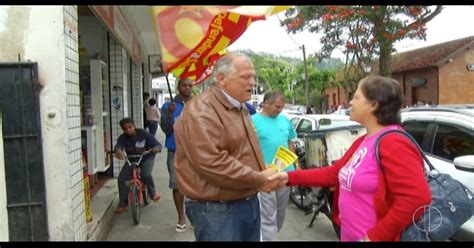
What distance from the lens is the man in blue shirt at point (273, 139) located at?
4.70 m

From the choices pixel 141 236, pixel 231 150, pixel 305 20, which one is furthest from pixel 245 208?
pixel 305 20

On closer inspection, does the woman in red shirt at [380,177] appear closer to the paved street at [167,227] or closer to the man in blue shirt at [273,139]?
the man in blue shirt at [273,139]

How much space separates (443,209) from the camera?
2.68 m

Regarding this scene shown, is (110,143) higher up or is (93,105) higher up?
(93,105)

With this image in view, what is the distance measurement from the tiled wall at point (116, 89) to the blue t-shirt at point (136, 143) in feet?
6.92

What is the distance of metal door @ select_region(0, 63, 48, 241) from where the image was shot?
387 cm

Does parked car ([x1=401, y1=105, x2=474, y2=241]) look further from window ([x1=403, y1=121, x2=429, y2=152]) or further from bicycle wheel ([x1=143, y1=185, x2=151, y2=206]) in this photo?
bicycle wheel ([x1=143, y1=185, x2=151, y2=206])

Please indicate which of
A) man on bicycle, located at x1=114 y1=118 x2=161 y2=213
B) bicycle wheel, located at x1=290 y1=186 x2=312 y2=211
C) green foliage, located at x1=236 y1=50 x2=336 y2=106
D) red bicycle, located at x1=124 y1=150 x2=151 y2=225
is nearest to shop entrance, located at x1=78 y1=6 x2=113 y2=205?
man on bicycle, located at x1=114 y1=118 x2=161 y2=213

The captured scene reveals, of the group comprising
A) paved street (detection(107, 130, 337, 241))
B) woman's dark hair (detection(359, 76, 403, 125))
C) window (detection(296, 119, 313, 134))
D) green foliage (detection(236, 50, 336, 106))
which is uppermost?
green foliage (detection(236, 50, 336, 106))

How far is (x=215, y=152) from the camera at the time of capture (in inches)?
104

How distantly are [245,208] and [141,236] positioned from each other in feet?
10.2

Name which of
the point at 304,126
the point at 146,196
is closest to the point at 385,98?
the point at 146,196

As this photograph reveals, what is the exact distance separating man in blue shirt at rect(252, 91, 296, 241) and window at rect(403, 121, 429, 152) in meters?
1.54
